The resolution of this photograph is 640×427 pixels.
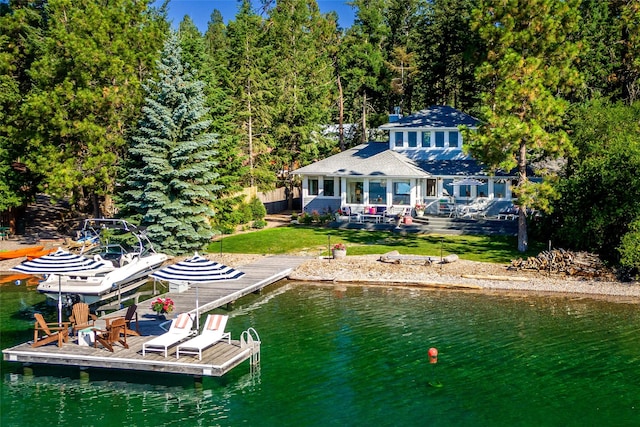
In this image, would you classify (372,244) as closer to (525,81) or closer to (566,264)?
(566,264)

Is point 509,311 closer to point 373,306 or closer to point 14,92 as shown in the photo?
point 373,306

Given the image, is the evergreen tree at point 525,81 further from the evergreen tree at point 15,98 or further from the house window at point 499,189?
the evergreen tree at point 15,98

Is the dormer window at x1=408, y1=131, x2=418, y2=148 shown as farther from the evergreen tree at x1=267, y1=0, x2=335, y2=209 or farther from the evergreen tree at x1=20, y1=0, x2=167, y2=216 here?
the evergreen tree at x1=20, y1=0, x2=167, y2=216

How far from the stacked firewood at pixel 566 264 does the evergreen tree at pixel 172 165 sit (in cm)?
1717

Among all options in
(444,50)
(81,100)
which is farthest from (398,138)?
(81,100)

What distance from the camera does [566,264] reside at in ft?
106

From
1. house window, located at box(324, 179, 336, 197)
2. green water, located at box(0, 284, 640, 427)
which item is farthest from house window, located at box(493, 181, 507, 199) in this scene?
green water, located at box(0, 284, 640, 427)

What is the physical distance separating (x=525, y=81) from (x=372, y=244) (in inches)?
485

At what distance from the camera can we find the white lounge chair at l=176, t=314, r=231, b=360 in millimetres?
19987

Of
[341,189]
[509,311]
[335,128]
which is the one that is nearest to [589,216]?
[509,311]

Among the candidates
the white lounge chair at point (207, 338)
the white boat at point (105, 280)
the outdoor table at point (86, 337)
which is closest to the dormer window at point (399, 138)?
the white boat at point (105, 280)

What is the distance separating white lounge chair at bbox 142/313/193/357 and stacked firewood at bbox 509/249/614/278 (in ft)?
58.5

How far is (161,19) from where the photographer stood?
5350 cm

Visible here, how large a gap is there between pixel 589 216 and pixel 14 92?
35.4 meters
